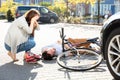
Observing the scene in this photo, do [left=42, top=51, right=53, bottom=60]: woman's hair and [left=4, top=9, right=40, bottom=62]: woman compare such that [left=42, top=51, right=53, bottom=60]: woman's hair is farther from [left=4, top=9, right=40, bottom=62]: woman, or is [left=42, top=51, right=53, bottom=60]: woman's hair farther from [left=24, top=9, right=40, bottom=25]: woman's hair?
[left=24, top=9, right=40, bottom=25]: woman's hair

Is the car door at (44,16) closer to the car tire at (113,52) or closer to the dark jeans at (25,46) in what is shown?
the dark jeans at (25,46)

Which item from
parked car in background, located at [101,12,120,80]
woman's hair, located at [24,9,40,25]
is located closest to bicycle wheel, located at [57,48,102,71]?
parked car in background, located at [101,12,120,80]

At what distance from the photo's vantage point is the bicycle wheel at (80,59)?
862 centimetres

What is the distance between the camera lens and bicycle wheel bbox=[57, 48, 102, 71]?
28.3 feet

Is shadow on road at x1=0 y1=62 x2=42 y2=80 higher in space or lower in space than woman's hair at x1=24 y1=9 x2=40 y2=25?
lower

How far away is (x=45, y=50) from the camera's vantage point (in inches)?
397

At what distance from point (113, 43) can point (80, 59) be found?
2136 millimetres

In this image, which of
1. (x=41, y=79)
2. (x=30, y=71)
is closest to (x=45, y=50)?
(x=30, y=71)

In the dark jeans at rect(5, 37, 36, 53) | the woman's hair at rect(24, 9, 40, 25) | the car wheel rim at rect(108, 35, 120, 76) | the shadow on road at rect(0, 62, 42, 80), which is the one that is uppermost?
the woman's hair at rect(24, 9, 40, 25)

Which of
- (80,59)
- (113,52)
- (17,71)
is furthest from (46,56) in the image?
(113,52)

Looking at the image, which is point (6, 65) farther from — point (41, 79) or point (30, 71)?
point (41, 79)

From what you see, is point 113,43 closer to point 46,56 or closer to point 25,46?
point 46,56

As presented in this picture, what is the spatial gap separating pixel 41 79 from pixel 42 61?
2.23 metres

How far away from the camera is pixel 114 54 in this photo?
7340 mm
